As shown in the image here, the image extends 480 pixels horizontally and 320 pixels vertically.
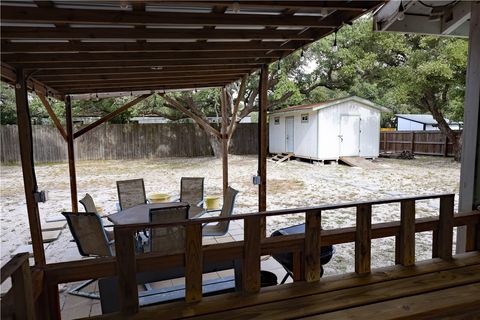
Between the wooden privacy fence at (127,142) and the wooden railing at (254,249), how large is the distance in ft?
41.6

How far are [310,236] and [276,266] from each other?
1.66m

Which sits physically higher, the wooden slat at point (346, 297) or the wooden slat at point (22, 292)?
the wooden slat at point (22, 292)

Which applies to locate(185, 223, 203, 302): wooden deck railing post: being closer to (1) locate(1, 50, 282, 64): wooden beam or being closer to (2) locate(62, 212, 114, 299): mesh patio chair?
(2) locate(62, 212, 114, 299): mesh patio chair

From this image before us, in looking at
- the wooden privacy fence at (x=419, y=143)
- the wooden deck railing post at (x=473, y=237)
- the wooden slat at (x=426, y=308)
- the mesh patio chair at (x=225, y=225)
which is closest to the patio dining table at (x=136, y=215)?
the mesh patio chair at (x=225, y=225)

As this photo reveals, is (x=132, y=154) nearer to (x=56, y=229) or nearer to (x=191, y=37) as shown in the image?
(x=56, y=229)

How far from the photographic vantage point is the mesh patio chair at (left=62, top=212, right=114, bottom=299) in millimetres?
2770

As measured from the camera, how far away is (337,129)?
11930 millimetres

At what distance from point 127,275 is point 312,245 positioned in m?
0.95

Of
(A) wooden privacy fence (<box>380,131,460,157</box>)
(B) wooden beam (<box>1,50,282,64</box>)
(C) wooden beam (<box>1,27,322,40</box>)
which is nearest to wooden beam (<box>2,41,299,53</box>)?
(B) wooden beam (<box>1,50,282,64</box>)

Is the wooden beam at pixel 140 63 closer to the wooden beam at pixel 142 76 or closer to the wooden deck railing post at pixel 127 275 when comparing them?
the wooden beam at pixel 142 76

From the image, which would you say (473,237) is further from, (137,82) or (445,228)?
(137,82)

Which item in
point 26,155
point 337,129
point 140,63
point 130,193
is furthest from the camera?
point 337,129

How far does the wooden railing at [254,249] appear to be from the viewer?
1.49 metres

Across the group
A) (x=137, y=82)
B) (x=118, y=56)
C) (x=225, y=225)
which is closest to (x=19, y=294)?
(x=118, y=56)
